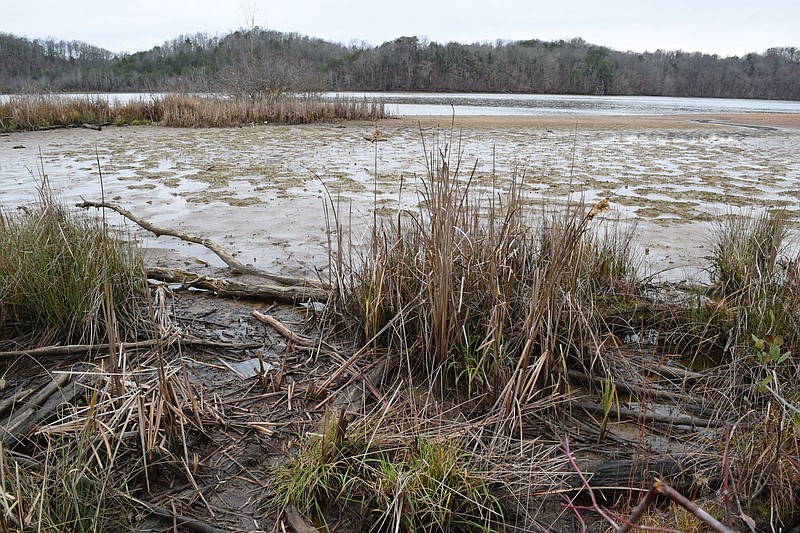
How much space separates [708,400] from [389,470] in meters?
1.57

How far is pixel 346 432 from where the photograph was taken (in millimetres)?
2203

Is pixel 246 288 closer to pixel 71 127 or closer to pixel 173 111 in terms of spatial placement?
pixel 71 127

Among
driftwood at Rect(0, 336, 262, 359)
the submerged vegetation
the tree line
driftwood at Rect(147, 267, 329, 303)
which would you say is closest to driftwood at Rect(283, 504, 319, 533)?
the submerged vegetation

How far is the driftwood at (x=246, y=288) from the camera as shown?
12.4 ft

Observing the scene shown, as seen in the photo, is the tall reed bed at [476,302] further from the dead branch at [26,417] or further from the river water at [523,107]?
the river water at [523,107]

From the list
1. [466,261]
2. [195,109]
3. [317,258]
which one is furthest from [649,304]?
[195,109]

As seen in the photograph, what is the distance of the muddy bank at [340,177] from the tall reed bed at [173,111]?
1279 mm

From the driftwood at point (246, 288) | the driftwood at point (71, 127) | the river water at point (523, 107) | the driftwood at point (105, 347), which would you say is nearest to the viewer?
the driftwood at point (105, 347)

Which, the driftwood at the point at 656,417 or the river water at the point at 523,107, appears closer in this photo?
the driftwood at the point at 656,417

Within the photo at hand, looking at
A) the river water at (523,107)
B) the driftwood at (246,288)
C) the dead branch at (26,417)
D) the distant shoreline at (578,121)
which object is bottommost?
the dead branch at (26,417)

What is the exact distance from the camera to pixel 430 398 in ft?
8.84

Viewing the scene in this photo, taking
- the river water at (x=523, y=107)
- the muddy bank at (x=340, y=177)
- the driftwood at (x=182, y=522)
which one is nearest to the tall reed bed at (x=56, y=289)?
the muddy bank at (x=340, y=177)

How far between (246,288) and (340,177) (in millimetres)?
4746

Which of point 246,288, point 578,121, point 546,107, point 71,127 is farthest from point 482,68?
point 246,288
